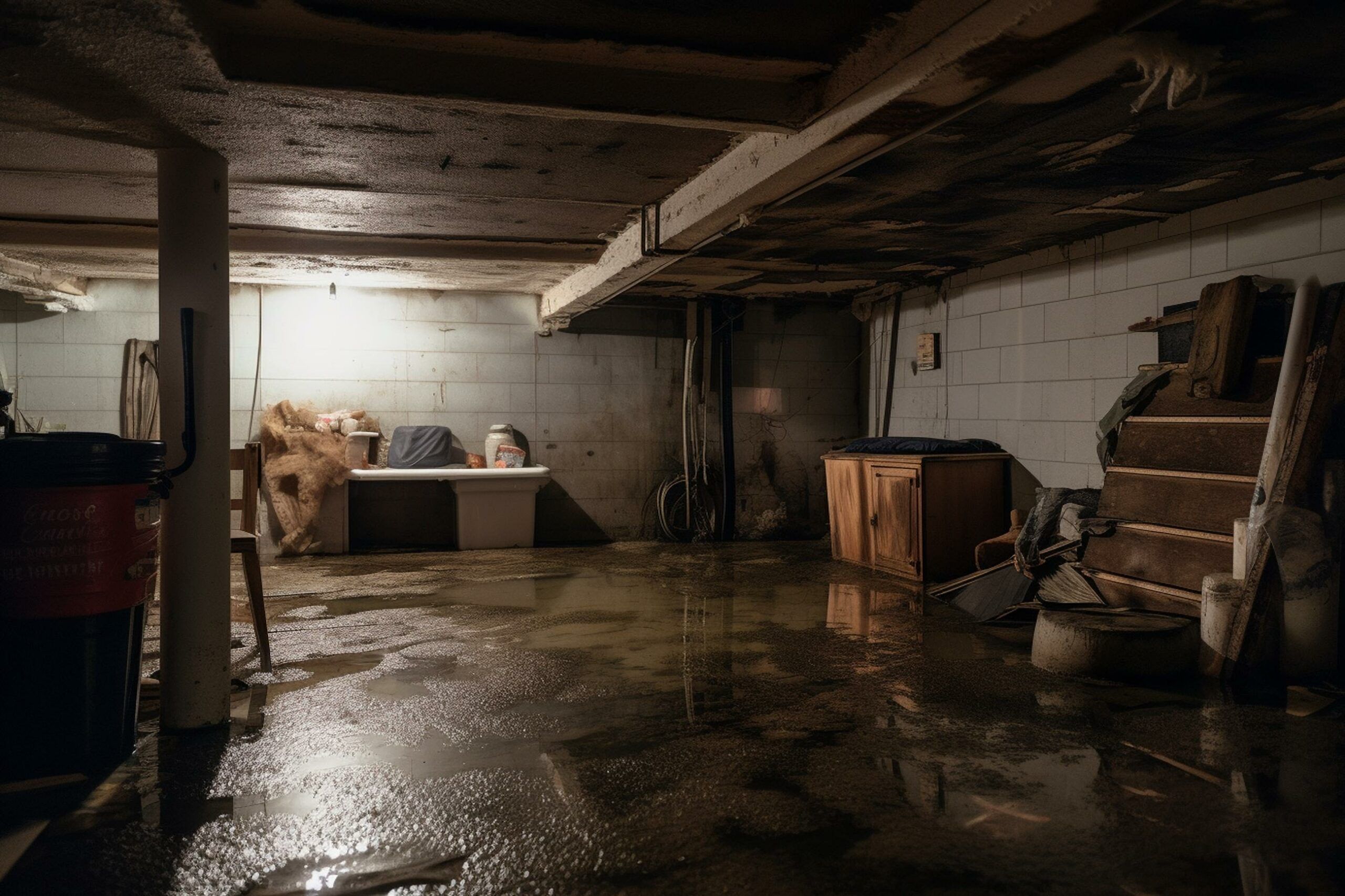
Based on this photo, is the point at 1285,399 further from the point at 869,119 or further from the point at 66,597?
the point at 66,597

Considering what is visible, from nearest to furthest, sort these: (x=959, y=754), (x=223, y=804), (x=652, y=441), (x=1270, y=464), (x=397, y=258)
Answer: (x=223, y=804)
(x=959, y=754)
(x=1270, y=464)
(x=397, y=258)
(x=652, y=441)

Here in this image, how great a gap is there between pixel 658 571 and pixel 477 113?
3.75m

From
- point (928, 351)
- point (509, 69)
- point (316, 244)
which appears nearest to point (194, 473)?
point (509, 69)

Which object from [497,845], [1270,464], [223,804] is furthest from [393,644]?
[1270,464]

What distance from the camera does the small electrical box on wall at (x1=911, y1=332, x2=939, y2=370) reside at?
683 cm

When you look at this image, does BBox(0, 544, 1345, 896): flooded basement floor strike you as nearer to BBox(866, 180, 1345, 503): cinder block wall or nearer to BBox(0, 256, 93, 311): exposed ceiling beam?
BBox(866, 180, 1345, 503): cinder block wall

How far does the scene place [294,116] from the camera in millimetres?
3062

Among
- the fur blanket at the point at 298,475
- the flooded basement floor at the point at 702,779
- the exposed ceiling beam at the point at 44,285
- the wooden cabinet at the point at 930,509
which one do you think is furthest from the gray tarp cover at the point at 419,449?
the wooden cabinet at the point at 930,509

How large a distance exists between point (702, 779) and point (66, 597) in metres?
1.83

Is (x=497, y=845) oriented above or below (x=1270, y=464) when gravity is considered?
below

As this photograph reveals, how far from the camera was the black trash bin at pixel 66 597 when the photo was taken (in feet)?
8.16

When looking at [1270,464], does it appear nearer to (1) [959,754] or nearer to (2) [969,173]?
(2) [969,173]

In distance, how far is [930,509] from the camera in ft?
18.5

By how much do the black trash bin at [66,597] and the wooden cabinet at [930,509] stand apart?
430cm
